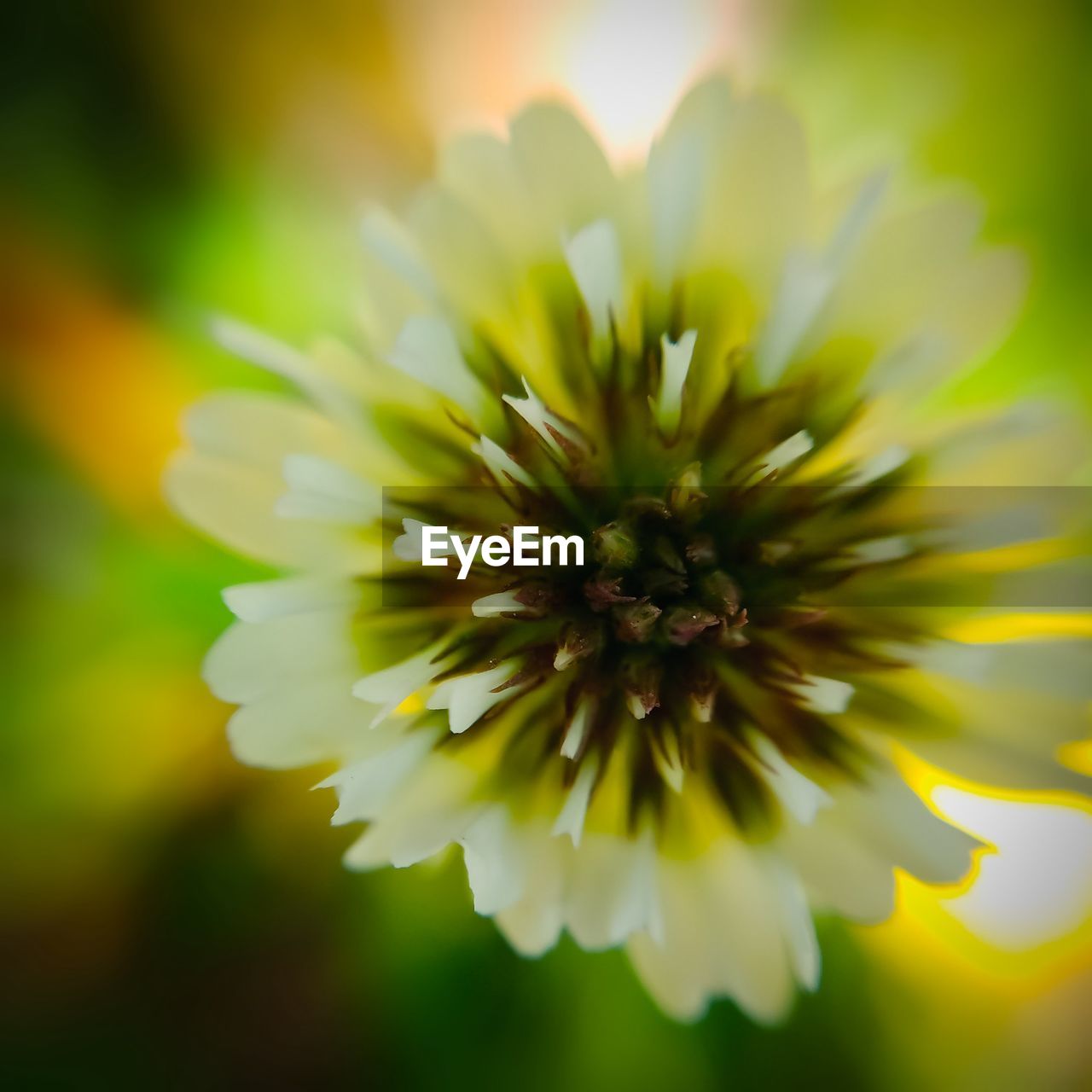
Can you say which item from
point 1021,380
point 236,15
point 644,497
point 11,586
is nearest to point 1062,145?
point 1021,380

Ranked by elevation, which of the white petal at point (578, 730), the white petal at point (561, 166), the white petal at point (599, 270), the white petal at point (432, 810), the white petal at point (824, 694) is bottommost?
the white petal at point (432, 810)

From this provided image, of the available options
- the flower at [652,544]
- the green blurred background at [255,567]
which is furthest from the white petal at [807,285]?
the green blurred background at [255,567]

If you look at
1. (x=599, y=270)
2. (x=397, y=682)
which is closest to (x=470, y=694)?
(x=397, y=682)

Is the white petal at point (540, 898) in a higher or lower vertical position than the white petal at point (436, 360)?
lower

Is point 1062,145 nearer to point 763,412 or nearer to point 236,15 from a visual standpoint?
point 763,412

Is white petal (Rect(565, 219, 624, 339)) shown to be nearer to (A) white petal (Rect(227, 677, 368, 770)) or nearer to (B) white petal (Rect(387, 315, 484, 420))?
(B) white petal (Rect(387, 315, 484, 420))

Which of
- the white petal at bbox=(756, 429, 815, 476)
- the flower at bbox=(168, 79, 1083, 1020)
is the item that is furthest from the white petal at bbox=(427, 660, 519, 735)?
the white petal at bbox=(756, 429, 815, 476)

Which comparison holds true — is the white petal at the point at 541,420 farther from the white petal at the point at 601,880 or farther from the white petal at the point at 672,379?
the white petal at the point at 601,880

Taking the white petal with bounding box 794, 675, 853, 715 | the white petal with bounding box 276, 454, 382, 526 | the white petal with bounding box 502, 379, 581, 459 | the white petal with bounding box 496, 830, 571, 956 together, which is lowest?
the white petal with bounding box 496, 830, 571, 956
